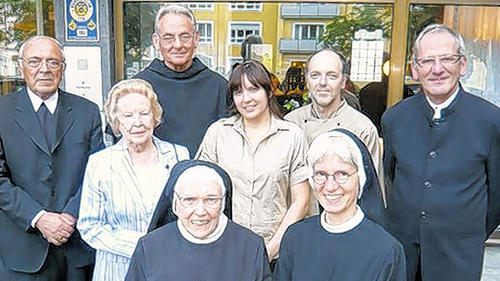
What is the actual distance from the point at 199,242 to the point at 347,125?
1.10 metres

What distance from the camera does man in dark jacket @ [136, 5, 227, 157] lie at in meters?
3.29

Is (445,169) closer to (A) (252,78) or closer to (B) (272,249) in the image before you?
(B) (272,249)

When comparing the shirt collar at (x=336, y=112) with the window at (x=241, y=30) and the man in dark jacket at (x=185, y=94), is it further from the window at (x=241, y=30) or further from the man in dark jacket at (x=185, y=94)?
the window at (x=241, y=30)

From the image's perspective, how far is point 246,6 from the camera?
500cm

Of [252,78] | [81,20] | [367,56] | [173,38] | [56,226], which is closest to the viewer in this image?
[252,78]

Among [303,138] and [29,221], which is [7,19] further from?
[303,138]

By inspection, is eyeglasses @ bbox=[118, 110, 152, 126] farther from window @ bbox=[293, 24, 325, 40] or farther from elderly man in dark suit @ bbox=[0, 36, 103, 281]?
window @ bbox=[293, 24, 325, 40]

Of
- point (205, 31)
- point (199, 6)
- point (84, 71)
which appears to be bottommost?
point (84, 71)

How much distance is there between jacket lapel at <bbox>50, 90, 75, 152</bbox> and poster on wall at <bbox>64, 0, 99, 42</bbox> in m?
1.75

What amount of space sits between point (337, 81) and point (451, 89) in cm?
55

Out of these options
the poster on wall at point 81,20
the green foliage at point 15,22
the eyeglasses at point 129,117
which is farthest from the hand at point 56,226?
the green foliage at point 15,22

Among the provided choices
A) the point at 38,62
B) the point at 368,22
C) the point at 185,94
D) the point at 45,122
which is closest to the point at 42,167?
the point at 45,122

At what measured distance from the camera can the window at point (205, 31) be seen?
5093 millimetres

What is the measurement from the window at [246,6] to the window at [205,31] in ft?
0.92
